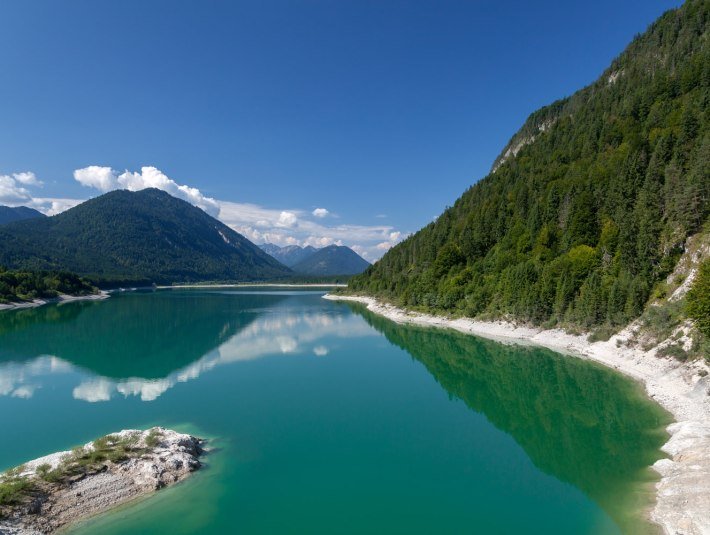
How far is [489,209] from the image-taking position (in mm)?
96688

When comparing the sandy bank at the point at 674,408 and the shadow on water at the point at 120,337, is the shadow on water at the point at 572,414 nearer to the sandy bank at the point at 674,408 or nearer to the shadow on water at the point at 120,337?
the sandy bank at the point at 674,408

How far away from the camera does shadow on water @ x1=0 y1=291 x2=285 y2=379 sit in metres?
45.9

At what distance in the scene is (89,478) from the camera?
16828 mm

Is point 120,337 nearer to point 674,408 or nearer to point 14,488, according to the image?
point 14,488

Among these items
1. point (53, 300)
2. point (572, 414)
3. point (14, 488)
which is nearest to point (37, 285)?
point (53, 300)

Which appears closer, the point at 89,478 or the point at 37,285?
the point at 89,478

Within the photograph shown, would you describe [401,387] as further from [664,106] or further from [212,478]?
[664,106]

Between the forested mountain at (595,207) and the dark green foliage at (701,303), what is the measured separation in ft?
41.4

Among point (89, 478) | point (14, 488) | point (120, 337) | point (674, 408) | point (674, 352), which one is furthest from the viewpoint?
point (120, 337)

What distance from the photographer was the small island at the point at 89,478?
1445 cm

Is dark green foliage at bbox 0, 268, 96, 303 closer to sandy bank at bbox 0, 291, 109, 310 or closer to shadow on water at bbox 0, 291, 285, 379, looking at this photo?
sandy bank at bbox 0, 291, 109, 310

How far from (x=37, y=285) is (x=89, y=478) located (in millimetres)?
138827

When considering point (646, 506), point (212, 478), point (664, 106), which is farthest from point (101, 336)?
point (664, 106)

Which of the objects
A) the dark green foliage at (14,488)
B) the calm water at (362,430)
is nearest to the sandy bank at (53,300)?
the calm water at (362,430)
